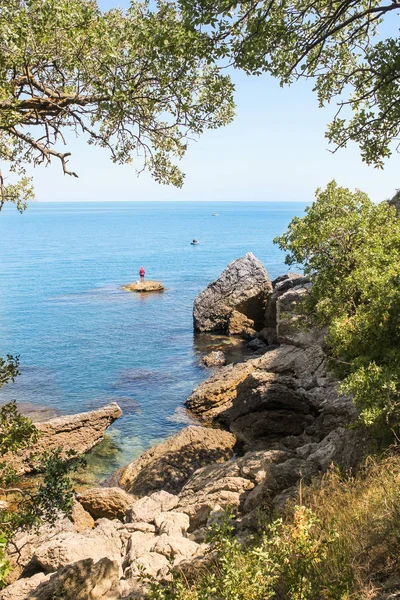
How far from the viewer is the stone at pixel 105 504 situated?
1806 centimetres

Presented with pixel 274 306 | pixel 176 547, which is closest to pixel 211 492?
pixel 176 547

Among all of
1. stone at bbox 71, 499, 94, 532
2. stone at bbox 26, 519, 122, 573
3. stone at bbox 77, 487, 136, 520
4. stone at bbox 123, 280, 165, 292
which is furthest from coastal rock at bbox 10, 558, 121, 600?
stone at bbox 123, 280, 165, 292

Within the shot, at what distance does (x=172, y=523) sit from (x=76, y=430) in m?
12.0

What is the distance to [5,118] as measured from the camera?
839cm

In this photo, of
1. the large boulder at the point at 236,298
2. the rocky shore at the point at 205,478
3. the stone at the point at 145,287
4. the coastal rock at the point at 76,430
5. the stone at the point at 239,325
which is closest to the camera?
the rocky shore at the point at 205,478

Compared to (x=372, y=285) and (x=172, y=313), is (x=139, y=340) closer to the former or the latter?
(x=172, y=313)

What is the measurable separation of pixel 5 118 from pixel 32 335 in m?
41.9

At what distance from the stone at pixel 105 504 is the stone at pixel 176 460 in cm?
153

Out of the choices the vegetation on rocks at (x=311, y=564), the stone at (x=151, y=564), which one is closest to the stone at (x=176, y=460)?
the stone at (x=151, y=564)

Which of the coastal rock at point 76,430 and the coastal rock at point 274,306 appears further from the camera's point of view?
the coastal rock at point 274,306

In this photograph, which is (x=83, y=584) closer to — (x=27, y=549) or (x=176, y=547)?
(x=176, y=547)

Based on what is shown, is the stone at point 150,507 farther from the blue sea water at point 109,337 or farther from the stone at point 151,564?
the blue sea water at point 109,337

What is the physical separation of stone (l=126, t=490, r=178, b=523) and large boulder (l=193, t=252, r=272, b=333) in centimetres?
2944

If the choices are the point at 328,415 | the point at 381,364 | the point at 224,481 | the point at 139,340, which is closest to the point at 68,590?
the point at 224,481
